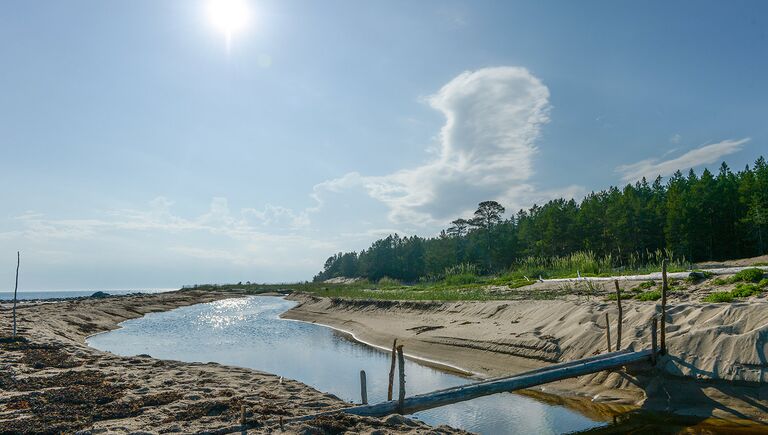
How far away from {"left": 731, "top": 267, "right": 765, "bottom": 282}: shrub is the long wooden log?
8.78 m

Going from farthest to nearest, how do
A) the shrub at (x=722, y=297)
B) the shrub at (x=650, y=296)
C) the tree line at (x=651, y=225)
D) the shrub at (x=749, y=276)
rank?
1. the tree line at (x=651, y=225)
2. the shrub at (x=650, y=296)
3. the shrub at (x=749, y=276)
4. the shrub at (x=722, y=297)

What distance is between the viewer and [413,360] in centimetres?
2045

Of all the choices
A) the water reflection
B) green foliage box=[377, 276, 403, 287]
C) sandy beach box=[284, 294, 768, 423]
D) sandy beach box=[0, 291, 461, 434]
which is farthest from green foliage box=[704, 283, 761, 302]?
green foliage box=[377, 276, 403, 287]

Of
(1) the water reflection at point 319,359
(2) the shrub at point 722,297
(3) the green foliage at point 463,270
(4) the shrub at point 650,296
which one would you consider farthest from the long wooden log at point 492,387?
(3) the green foliage at point 463,270

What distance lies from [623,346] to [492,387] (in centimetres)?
637

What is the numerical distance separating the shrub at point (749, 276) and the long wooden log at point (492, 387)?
8776 mm

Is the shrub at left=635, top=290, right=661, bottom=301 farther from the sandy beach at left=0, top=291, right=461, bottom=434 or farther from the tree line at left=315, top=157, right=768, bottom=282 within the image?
the tree line at left=315, top=157, right=768, bottom=282

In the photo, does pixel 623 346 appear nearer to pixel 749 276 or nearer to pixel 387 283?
pixel 749 276

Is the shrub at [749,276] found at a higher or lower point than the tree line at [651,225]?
lower

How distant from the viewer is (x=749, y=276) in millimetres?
18391

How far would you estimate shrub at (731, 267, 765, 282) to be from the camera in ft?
59.5

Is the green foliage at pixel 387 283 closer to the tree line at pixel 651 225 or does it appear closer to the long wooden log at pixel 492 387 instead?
the tree line at pixel 651 225

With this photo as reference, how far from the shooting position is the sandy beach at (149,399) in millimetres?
8734

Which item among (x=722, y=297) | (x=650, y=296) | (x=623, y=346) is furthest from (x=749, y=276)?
(x=623, y=346)
